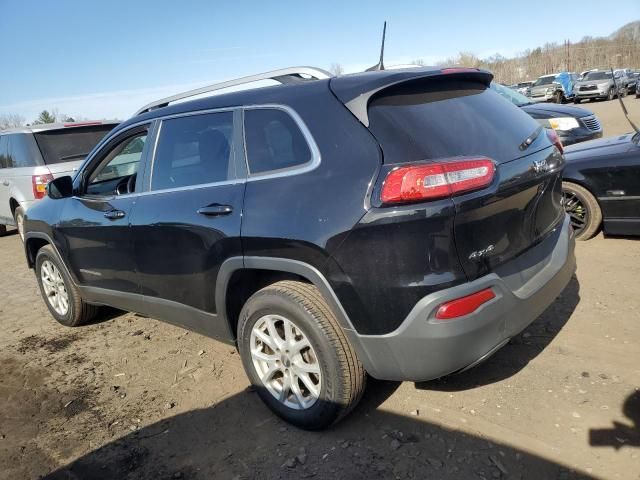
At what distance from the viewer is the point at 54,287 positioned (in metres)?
4.82

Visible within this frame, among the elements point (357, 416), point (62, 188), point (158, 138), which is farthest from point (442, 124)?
point (62, 188)

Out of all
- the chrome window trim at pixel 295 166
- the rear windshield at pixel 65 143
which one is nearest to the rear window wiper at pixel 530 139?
the chrome window trim at pixel 295 166

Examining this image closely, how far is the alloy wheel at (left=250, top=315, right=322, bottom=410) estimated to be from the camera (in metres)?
2.71

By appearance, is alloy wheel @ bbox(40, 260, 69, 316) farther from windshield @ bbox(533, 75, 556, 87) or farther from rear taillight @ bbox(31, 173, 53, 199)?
windshield @ bbox(533, 75, 556, 87)

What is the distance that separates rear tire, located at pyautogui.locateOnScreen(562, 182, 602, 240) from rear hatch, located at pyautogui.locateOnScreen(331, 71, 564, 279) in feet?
8.23

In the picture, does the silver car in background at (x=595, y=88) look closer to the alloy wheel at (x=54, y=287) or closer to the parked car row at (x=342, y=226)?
the parked car row at (x=342, y=226)

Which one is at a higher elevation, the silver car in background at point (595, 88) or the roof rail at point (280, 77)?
the roof rail at point (280, 77)

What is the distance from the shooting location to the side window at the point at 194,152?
3010mm

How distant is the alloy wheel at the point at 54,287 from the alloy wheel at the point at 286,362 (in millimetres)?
2580

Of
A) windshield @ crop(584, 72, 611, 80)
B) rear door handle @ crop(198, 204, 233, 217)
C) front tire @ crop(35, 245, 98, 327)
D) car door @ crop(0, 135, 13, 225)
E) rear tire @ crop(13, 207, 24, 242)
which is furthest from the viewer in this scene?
windshield @ crop(584, 72, 611, 80)

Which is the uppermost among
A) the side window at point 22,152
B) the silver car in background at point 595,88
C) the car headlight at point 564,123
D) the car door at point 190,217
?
the side window at point 22,152

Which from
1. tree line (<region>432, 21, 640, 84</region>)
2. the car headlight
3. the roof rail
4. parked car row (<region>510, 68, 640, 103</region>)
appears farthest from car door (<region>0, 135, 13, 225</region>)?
tree line (<region>432, 21, 640, 84</region>)

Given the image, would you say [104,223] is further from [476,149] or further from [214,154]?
[476,149]

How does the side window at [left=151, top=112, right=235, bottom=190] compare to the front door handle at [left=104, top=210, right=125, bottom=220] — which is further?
the front door handle at [left=104, top=210, right=125, bottom=220]
